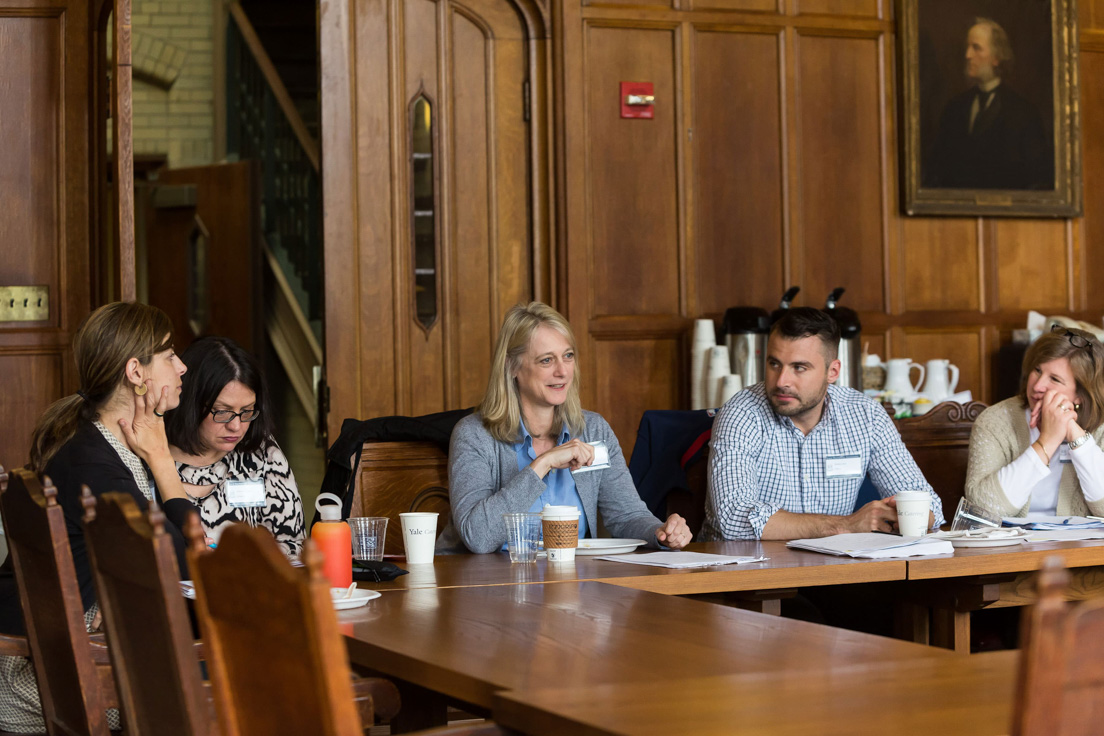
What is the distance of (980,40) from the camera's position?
223 inches

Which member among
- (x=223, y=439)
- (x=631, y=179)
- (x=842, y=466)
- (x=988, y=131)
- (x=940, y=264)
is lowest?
(x=842, y=466)

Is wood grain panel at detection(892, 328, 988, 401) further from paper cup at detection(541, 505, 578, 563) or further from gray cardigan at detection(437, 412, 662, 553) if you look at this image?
paper cup at detection(541, 505, 578, 563)

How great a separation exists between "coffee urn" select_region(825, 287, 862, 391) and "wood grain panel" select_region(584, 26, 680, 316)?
0.65 m

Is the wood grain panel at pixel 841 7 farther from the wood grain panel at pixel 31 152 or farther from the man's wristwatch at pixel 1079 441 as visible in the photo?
the wood grain panel at pixel 31 152

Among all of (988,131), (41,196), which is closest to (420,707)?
(41,196)

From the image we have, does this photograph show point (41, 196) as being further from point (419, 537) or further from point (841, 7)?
point (841, 7)

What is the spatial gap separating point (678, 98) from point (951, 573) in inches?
119

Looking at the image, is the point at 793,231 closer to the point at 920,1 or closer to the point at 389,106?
the point at 920,1

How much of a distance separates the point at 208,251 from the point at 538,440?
149 inches

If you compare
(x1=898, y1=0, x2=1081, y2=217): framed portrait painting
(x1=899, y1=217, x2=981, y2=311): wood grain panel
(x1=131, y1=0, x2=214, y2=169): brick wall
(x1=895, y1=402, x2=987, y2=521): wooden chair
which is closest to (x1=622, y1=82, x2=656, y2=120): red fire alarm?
(x1=898, y1=0, x2=1081, y2=217): framed portrait painting

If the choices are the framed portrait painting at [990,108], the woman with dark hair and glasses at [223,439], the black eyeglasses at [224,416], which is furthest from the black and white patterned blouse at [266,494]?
the framed portrait painting at [990,108]

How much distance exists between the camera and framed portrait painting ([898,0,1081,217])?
221 inches

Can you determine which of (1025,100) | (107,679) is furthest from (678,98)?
(107,679)

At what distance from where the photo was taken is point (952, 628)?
2943 millimetres
